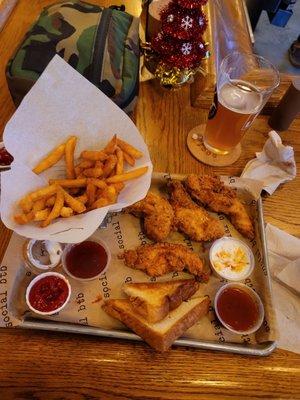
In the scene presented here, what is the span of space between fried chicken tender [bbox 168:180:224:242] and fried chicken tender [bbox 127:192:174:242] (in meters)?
0.04

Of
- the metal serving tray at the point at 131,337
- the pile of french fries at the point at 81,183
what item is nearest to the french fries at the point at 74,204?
the pile of french fries at the point at 81,183

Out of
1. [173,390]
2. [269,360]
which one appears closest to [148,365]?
[173,390]

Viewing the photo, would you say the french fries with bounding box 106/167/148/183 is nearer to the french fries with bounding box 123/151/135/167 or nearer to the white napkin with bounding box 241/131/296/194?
the french fries with bounding box 123/151/135/167

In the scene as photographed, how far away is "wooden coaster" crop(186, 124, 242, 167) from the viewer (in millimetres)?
1479

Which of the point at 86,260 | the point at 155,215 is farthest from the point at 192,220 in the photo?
the point at 86,260

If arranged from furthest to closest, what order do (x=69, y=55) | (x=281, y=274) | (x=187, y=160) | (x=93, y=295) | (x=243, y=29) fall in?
(x=243, y=29), (x=187, y=160), (x=69, y=55), (x=281, y=274), (x=93, y=295)

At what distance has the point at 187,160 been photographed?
1.48 metres

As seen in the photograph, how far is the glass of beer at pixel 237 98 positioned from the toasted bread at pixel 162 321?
2.29 ft

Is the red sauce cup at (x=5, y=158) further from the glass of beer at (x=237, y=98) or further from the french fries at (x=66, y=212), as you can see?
the glass of beer at (x=237, y=98)

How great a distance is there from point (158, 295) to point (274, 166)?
775 mm

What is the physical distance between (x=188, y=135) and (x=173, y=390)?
102cm

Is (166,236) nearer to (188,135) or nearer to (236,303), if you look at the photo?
(236,303)

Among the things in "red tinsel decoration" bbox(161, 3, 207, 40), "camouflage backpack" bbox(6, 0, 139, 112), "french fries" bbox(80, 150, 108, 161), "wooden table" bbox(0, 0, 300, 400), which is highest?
"red tinsel decoration" bbox(161, 3, 207, 40)

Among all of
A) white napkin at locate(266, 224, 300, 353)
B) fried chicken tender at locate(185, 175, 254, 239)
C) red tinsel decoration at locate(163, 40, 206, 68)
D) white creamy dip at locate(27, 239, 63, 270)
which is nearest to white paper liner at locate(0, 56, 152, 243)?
white creamy dip at locate(27, 239, 63, 270)
